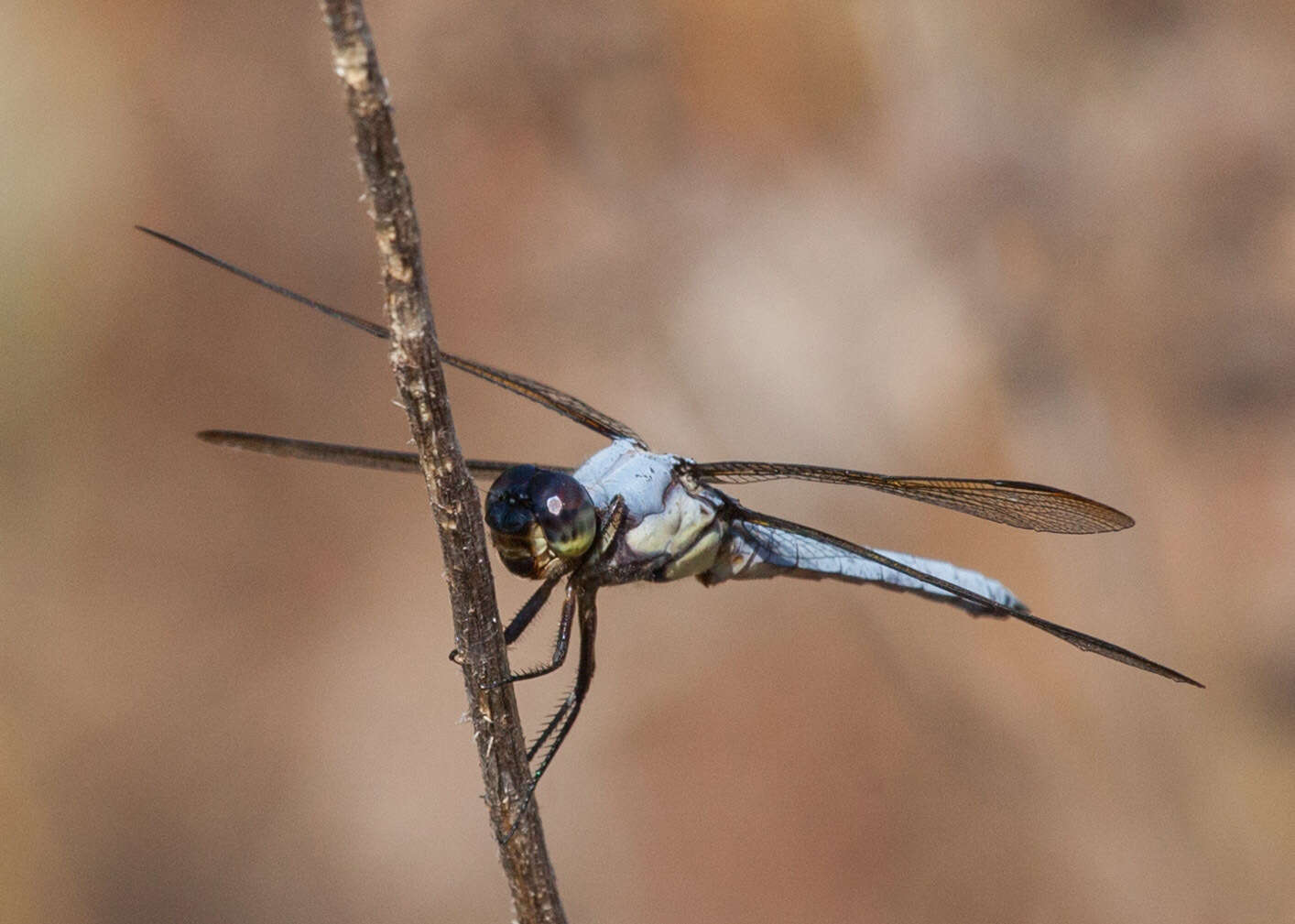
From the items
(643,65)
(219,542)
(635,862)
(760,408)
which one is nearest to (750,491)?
(760,408)

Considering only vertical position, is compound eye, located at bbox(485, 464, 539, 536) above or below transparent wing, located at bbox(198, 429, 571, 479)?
below

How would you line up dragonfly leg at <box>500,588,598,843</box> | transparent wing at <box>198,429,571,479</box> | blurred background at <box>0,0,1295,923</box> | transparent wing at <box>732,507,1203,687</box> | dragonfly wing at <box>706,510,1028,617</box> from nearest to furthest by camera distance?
transparent wing at <box>732,507,1203,687</box> < dragonfly leg at <box>500,588,598,843</box> < transparent wing at <box>198,429,571,479</box> < dragonfly wing at <box>706,510,1028,617</box> < blurred background at <box>0,0,1295,923</box>

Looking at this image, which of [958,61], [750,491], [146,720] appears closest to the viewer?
[146,720]

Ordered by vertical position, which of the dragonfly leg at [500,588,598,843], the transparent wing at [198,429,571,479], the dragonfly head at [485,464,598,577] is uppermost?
the transparent wing at [198,429,571,479]

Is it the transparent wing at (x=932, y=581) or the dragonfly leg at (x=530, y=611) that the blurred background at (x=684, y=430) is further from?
the dragonfly leg at (x=530, y=611)

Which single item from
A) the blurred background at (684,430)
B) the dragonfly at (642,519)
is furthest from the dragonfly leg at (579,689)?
the blurred background at (684,430)

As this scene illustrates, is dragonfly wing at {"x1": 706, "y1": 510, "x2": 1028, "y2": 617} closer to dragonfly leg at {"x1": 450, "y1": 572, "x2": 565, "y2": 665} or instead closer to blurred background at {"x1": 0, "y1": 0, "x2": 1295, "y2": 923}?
dragonfly leg at {"x1": 450, "y1": 572, "x2": 565, "y2": 665}

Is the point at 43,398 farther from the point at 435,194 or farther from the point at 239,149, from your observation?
the point at 435,194

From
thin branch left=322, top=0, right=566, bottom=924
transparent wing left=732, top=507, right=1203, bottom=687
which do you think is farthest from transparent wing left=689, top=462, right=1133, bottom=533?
thin branch left=322, top=0, right=566, bottom=924
